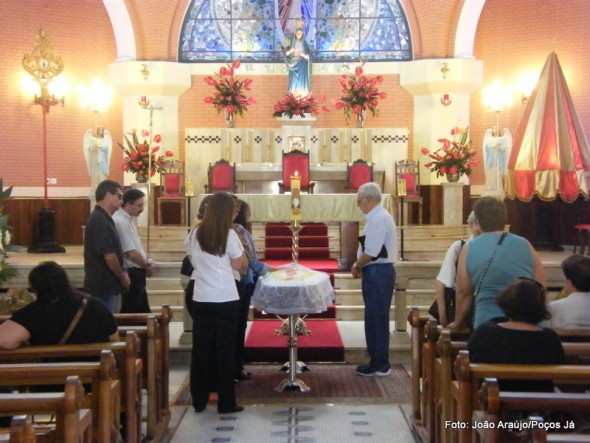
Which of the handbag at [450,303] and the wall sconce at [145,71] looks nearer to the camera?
the handbag at [450,303]

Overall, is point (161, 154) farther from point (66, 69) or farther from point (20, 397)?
point (20, 397)

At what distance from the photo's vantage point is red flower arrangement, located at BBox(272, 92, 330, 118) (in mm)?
15812

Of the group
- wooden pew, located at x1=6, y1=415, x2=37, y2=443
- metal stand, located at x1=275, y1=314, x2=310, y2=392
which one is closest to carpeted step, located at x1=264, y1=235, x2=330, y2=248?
metal stand, located at x1=275, y1=314, x2=310, y2=392

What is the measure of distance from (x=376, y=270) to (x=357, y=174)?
26.2 feet

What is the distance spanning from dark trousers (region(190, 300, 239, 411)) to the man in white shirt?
230cm

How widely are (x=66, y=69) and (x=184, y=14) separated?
8.72 ft

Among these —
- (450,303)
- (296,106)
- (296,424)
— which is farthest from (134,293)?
(296,106)

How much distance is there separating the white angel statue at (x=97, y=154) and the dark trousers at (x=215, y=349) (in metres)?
9.93

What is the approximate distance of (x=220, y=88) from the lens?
1569 cm

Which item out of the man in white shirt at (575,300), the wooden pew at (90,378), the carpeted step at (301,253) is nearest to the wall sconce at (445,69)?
the carpeted step at (301,253)

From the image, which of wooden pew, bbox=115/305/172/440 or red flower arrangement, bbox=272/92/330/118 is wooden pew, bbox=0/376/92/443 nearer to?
wooden pew, bbox=115/305/172/440

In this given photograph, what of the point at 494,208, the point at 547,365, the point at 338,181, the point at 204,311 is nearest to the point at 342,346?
the point at 204,311

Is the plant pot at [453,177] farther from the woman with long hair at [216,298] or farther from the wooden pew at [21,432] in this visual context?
the wooden pew at [21,432]

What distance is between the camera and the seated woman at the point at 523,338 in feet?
13.7
